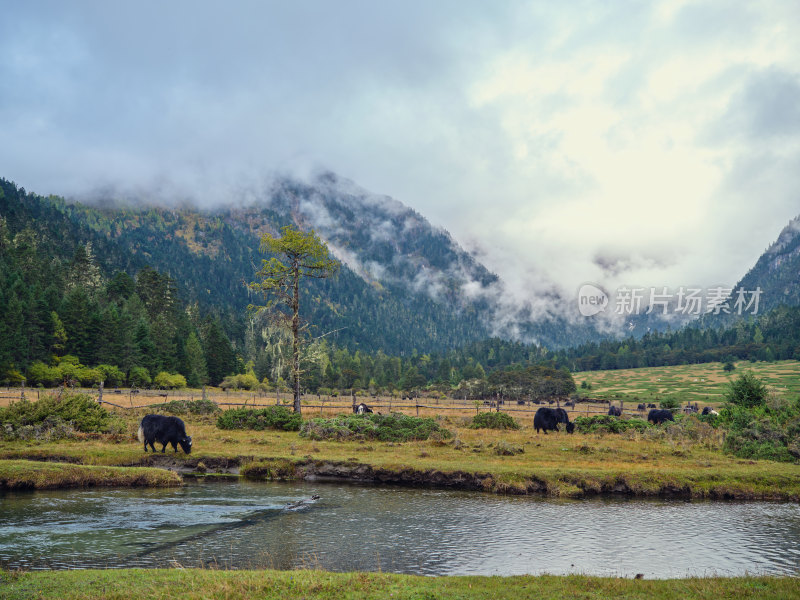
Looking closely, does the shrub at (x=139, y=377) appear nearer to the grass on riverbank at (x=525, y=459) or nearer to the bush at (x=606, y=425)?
the grass on riverbank at (x=525, y=459)

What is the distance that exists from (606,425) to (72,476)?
35.0 meters

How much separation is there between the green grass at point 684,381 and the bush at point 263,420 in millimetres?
80474

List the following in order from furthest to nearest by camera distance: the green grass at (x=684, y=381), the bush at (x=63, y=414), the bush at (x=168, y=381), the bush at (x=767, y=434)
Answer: the green grass at (x=684, y=381), the bush at (x=168, y=381), the bush at (x=63, y=414), the bush at (x=767, y=434)

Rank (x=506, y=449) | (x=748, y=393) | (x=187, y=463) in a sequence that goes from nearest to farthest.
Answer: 1. (x=187, y=463)
2. (x=506, y=449)
3. (x=748, y=393)

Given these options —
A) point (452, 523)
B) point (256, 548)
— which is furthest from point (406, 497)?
point (256, 548)

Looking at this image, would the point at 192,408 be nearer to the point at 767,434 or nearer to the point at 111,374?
the point at 767,434

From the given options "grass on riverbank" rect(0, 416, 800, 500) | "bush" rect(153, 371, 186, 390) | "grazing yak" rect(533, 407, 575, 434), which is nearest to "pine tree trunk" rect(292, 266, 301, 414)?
"grass on riverbank" rect(0, 416, 800, 500)

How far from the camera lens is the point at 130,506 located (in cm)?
2022

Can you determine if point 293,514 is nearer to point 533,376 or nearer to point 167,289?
point 533,376

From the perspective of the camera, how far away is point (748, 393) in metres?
42.0

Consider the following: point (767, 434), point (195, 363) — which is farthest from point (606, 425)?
point (195, 363)

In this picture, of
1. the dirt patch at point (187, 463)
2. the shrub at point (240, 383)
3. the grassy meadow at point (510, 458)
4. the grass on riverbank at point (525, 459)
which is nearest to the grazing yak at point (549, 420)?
the grassy meadow at point (510, 458)

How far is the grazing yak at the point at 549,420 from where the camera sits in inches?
1690

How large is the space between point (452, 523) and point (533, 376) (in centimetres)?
11245
